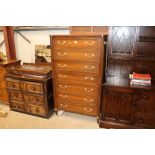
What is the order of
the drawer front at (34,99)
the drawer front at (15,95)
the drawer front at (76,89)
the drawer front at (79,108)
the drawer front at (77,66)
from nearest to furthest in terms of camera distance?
the drawer front at (77,66), the drawer front at (76,89), the drawer front at (79,108), the drawer front at (34,99), the drawer front at (15,95)

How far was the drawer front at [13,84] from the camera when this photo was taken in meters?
2.62

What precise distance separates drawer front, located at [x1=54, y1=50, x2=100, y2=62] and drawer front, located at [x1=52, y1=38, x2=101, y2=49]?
0.25 ft

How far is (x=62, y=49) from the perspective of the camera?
226cm

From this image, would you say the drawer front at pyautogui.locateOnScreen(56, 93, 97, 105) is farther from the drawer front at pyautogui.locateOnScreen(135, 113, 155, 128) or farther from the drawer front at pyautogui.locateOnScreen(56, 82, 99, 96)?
the drawer front at pyautogui.locateOnScreen(135, 113, 155, 128)

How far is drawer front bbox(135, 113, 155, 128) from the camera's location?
83.1 inches

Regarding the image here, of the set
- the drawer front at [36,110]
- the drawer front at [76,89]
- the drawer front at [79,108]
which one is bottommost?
the drawer front at [36,110]

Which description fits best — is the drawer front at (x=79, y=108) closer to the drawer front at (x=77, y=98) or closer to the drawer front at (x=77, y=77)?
the drawer front at (x=77, y=98)

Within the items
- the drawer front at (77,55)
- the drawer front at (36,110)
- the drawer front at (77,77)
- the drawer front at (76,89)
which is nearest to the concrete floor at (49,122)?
the drawer front at (36,110)

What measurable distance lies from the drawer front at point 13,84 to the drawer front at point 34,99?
227 millimetres

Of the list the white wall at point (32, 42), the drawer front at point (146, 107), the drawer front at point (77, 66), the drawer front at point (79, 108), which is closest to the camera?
the drawer front at point (146, 107)

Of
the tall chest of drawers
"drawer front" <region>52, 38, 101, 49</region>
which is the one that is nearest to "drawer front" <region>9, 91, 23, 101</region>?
the tall chest of drawers

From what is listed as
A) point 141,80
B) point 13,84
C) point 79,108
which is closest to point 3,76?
point 13,84

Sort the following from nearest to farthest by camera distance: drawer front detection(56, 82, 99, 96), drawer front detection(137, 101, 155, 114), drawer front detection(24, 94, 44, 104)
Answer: drawer front detection(137, 101, 155, 114)
drawer front detection(56, 82, 99, 96)
drawer front detection(24, 94, 44, 104)

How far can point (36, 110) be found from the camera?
104 inches
